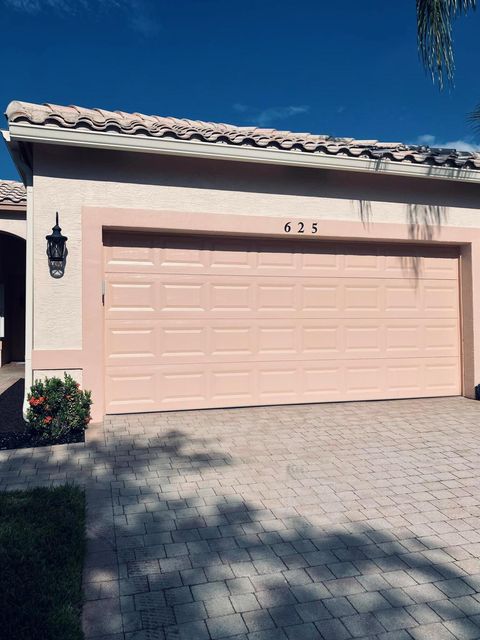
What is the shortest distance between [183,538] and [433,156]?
6818 mm

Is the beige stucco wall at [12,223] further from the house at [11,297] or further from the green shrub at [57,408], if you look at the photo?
the green shrub at [57,408]

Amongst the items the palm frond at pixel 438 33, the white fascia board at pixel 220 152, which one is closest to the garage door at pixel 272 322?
the white fascia board at pixel 220 152

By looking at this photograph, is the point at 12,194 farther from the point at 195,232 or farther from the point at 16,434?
the point at 16,434

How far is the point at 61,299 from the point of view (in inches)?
253

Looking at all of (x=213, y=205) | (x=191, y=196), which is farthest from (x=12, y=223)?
(x=213, y=205)

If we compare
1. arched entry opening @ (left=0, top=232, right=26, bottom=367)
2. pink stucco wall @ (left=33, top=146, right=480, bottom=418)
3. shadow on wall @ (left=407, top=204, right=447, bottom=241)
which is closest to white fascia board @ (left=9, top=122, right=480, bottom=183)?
pink stucco wall @ (left=33, top=146, right=480, bottom=418)

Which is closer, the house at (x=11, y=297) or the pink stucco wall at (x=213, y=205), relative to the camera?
the pink stucco wall at (x=213, y=205)

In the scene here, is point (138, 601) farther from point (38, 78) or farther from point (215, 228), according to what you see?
point (38, 78)

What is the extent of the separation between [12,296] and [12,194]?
161 inches

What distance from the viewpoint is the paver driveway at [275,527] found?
2578 millimetres

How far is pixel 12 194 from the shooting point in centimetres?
1206

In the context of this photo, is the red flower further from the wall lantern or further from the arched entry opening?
the arched entry opening

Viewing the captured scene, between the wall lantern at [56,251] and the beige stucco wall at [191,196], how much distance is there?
8 cm

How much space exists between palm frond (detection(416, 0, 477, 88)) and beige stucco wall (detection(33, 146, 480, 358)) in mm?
1755
